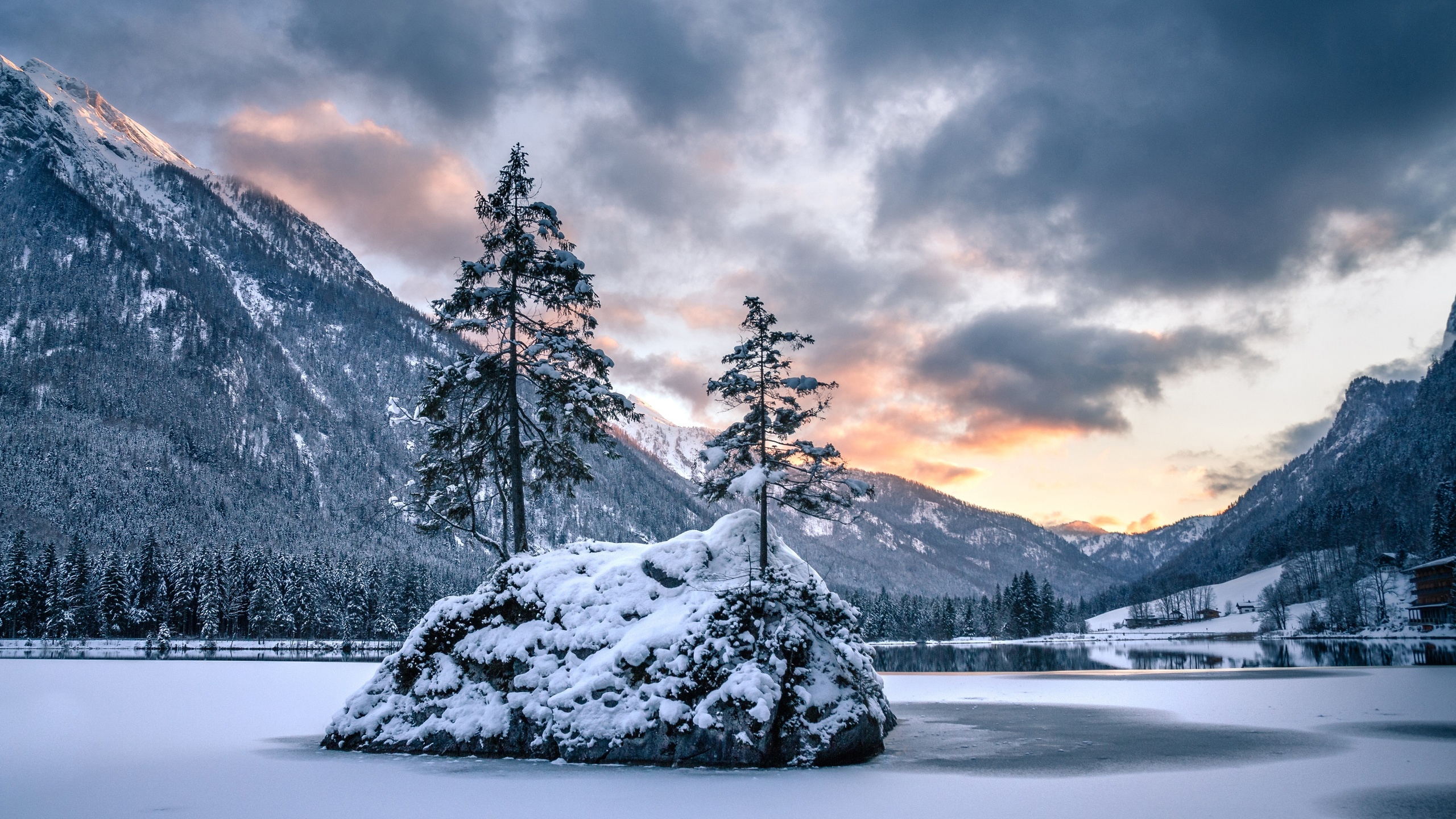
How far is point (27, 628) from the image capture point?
9650 centimetres

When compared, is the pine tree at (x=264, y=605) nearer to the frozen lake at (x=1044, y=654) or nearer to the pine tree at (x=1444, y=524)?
the frozen lake at (x=1044, y=654)

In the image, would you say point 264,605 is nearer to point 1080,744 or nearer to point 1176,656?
point 1080,744

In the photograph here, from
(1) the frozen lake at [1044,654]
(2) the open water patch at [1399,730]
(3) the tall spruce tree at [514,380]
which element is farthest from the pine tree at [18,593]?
(2) the open water patch at [1399,730]

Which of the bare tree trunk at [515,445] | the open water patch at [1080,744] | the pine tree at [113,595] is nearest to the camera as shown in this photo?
the open water patch at [1080,744]

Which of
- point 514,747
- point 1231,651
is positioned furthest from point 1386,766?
point 1231,651

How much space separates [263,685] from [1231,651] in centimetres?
9533

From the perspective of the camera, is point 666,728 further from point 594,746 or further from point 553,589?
point 553,589

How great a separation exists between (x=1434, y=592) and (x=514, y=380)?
117m

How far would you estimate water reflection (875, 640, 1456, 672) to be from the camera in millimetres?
57906

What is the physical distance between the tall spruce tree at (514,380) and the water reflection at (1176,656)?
155 ft

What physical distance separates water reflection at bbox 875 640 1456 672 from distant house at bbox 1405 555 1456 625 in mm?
9267

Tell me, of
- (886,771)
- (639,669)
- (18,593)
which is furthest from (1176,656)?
(18,593)

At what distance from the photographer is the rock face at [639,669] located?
1695cm

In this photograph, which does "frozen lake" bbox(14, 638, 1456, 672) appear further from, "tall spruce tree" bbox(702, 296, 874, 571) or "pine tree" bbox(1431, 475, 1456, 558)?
"tall spruce tree" bbox(702, 296, 874, 571)
